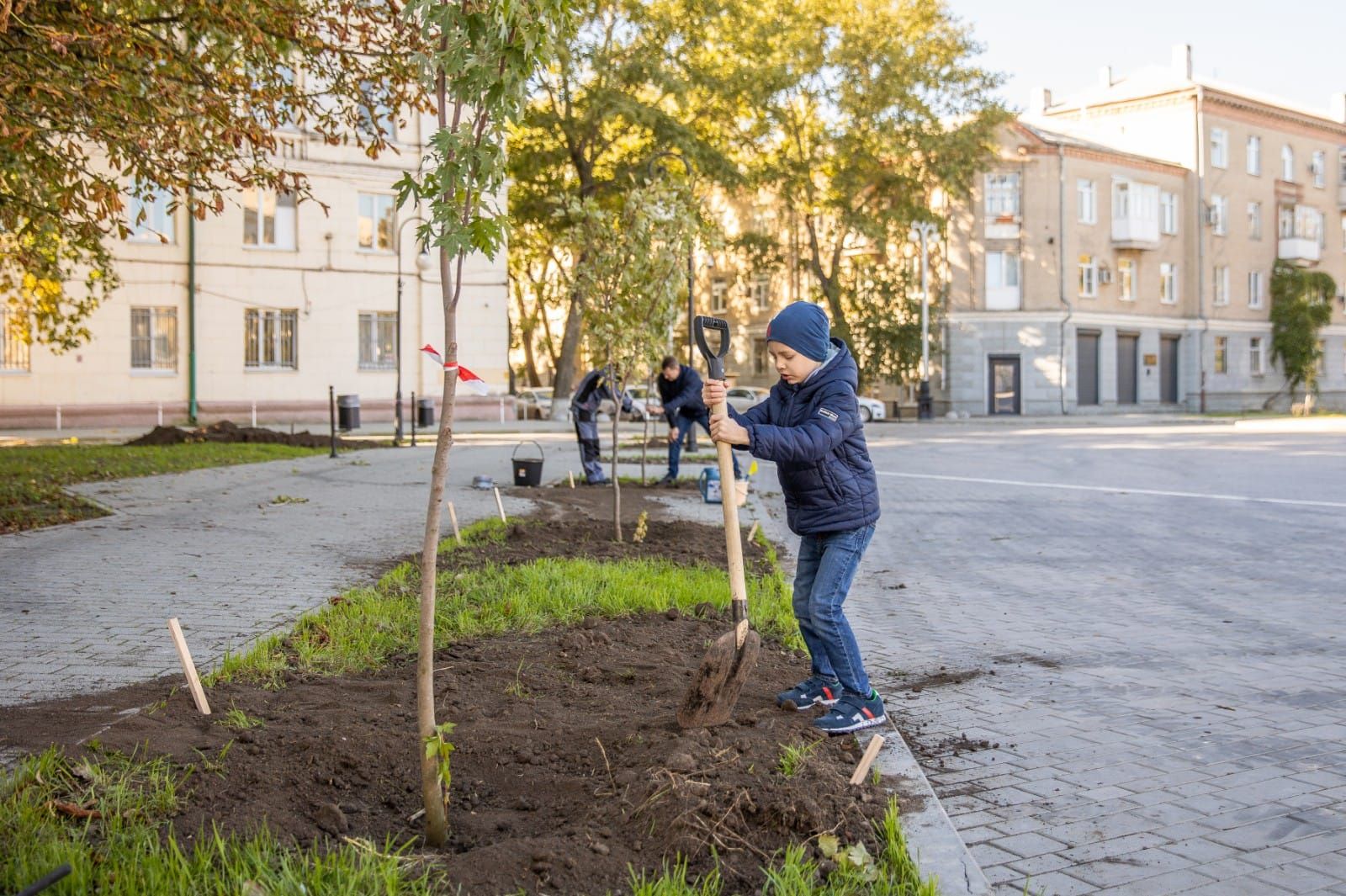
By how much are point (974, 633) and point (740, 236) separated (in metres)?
41.1

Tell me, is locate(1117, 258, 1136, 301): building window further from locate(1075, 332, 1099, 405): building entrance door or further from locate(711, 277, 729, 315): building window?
locate(711, 277, 729, 315): building window

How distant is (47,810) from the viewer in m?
3.44

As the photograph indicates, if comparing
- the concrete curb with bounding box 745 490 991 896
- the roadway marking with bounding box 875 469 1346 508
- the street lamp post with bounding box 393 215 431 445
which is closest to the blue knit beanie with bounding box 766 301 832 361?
the concrete curb with bounding box 745 490 991 896

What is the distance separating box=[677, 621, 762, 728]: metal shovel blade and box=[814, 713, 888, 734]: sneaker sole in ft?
1.23

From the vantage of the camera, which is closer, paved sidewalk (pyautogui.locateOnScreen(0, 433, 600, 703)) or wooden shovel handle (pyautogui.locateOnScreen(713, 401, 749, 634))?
wooden shovel handle (pyautogui.locateOnScreen(713, 401, 749, 634))

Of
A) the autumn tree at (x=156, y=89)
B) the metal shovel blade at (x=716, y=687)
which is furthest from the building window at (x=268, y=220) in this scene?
the metal shovel blade at (x=716, y=687)

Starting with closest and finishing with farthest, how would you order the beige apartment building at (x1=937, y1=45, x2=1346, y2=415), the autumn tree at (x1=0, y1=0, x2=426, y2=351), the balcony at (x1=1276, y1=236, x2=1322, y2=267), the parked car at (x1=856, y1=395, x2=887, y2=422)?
the autumn tree at (x1=0, y1=0, x2=426, y2=351)
the parked car at (x1=856, y1=395, x2=887, y2=422)
the beige apartment building at (x1=937, y1=45, x2=1346, y2=415)
the balcony at (x1=1276, y1=236, x2=1322, y2=267)

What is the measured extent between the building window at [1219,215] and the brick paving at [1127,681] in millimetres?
44745

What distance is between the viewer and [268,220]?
3384 cm

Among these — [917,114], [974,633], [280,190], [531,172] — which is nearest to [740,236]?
[917,114]

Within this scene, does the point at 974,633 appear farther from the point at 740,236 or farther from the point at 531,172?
the point at 740,236

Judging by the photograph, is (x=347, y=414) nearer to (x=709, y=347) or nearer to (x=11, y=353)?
(x=11, y=353)

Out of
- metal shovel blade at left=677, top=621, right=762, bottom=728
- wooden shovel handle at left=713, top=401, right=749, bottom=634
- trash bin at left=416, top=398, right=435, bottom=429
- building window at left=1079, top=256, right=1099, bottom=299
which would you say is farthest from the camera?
building window at left=1079, top=256, right=1099, bottom=299

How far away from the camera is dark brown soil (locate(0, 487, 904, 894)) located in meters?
3.33
